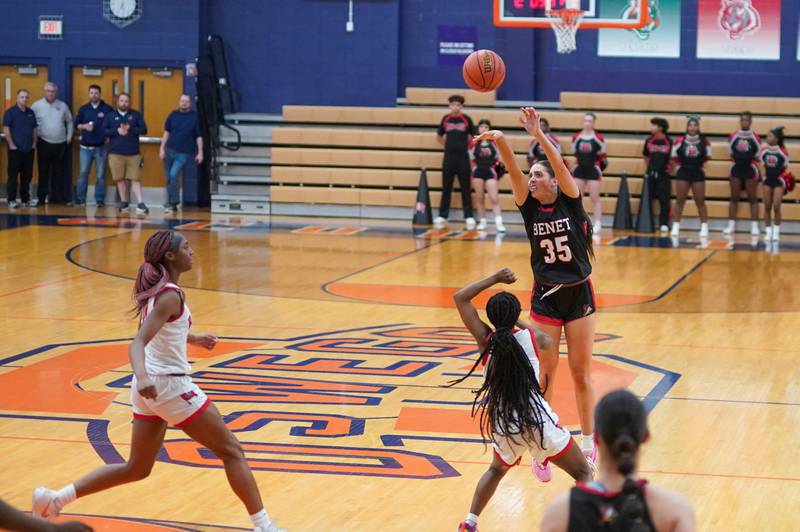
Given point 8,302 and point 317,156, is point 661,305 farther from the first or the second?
point 317,156

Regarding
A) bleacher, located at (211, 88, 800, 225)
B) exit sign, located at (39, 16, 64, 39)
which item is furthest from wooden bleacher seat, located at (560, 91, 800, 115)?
exit sign, located at (39, 16, 64, 39)

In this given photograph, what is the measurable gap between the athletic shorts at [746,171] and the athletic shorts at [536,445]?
15.7 meters

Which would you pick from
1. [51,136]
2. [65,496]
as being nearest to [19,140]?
[51,136]

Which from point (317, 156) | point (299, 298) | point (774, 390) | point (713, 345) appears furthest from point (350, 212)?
point (774, 390)

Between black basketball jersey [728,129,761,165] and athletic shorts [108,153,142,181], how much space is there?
34.8ft

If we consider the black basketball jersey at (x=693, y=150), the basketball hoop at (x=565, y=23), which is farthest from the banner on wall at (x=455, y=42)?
the black basketball jersey at (x=693, y=150)

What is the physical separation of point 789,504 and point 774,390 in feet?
9.36

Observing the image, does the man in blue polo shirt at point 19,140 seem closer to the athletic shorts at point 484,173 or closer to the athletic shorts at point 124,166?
the athletic shorts at point 124,166

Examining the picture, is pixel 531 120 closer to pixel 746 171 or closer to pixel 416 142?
pixel 746 171

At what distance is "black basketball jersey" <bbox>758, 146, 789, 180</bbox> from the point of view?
19.6m

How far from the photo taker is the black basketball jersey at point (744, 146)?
2017 centimetres

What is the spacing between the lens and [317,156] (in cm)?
2284

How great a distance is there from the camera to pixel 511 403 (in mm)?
5598

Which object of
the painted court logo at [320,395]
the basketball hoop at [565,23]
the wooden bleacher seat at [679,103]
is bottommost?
the painted court logo at [320,395]
